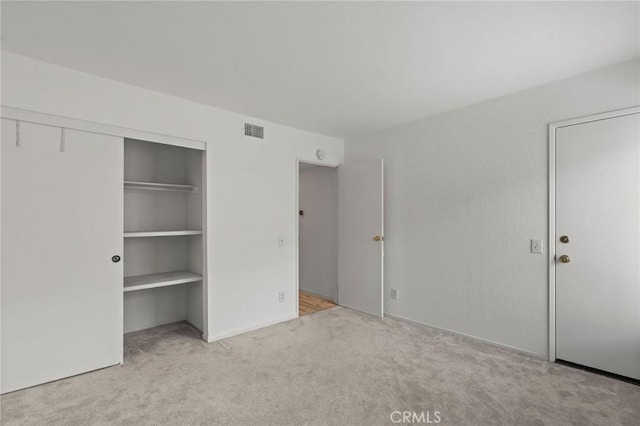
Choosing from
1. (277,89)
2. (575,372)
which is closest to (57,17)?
(277,89)

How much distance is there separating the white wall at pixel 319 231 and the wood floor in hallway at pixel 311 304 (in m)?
0.12

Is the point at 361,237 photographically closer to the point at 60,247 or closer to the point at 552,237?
the point at 552,237

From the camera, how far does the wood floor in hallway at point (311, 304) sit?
13.9 feet

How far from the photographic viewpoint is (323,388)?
2.29 metres

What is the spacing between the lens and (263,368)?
2.60 meters

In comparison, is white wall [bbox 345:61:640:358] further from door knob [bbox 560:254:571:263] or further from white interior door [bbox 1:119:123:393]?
white interior door [bbox 1:119:123:393]

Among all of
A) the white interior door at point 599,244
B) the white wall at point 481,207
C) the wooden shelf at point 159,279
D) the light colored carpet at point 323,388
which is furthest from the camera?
the wooden shelf at point 159,279

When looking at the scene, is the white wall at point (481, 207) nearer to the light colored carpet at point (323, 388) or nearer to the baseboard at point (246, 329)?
the light colored carpet at point (323, 388)

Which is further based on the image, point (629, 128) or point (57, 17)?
point (629, 128)

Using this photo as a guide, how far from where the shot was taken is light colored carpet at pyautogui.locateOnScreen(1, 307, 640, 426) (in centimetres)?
197

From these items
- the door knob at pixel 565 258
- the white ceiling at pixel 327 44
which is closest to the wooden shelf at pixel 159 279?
the white ceiling at pixel 327 44

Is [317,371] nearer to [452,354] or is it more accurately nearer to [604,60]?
[452,354]

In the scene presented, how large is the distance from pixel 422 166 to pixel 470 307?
1.59m

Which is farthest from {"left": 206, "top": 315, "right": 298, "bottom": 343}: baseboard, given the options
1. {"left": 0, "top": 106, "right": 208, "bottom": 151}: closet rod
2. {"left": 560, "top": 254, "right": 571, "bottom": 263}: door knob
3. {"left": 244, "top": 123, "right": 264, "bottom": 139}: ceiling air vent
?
{"left": 560, "top": 254, "right": 571, "bottom": 263}: door knob
